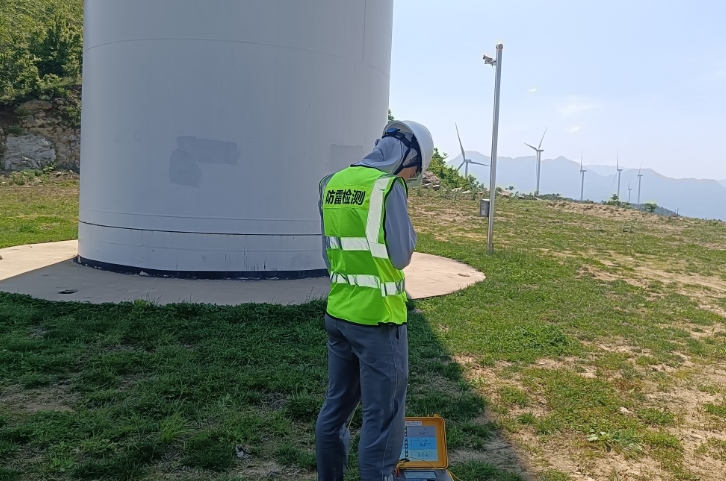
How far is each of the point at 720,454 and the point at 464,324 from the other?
3376mm

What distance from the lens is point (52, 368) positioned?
506 centimetres

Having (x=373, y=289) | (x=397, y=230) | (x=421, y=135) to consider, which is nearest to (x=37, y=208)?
(x=421, y=135)

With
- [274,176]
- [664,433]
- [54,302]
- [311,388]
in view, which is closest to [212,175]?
[274,176]

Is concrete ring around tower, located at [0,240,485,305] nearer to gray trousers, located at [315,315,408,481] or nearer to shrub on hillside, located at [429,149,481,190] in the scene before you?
gray trousers, located at [315,315,408,481]

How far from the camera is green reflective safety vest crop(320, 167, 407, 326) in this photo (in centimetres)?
270

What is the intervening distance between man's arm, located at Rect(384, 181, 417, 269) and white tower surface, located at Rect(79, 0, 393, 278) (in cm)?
686

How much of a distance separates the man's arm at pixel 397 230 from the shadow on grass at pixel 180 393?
1.65 meters

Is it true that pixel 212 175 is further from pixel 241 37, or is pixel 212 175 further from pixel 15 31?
pixel 15 31

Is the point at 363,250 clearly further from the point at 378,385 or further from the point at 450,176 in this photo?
the point at 450,176

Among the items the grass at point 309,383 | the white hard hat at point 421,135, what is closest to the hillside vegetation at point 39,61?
the grass at point 309,383

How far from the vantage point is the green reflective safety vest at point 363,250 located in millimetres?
2695

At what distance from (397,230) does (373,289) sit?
0.32m

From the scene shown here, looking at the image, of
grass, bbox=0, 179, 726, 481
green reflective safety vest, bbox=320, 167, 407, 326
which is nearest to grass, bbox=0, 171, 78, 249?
grass, bbox=0, 179, 726, 481

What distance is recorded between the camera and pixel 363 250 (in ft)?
9.07
